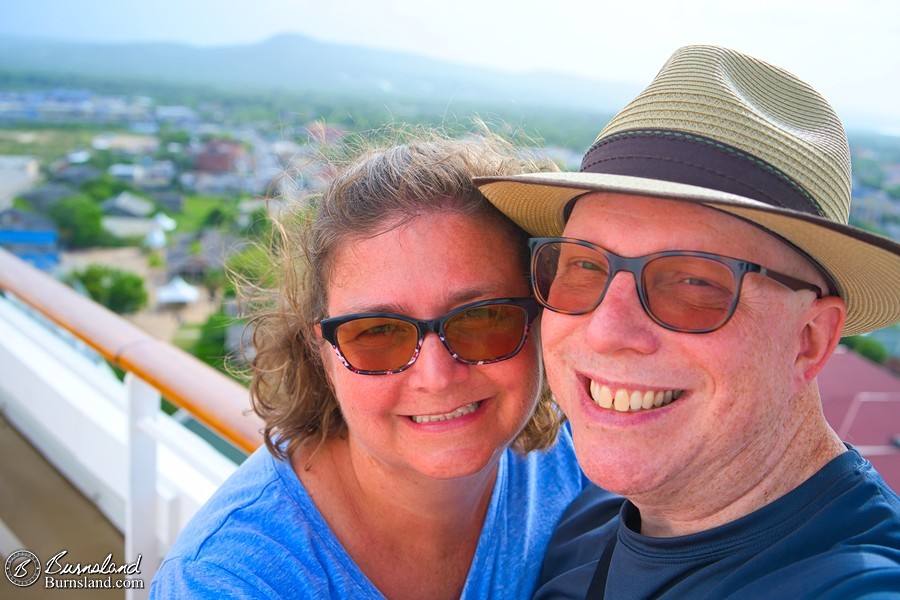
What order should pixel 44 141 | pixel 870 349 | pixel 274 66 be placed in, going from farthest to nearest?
pixel 274 66, pixel 44 141, pixel 870 349

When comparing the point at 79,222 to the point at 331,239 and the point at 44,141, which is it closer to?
the point at 44,141

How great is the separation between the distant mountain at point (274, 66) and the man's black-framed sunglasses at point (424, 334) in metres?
72.1

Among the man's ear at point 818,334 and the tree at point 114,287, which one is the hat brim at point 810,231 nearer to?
the man's ear at point 818,334

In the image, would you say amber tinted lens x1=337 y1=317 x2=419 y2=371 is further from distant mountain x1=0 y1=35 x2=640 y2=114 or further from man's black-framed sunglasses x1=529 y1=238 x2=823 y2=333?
distant mountain x1=0 y1=35 x2=640 y2=114

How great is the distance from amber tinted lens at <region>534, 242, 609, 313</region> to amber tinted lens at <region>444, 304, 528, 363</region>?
0.14m

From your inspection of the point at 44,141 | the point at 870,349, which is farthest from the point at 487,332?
the point at 44,141

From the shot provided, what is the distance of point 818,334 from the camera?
1147 millimetres

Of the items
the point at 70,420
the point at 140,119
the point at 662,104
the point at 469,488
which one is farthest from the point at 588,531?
the point at 140,119

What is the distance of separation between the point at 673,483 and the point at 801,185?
1.67ft

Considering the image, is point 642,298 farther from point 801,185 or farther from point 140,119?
point 140,119

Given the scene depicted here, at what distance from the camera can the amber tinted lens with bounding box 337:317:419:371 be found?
54.1 inches

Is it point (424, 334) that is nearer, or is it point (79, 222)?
point (424, 334)

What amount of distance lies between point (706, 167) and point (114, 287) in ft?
162

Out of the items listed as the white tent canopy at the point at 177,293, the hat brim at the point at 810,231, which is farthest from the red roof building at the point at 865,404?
the white tent canopy at the point at 177,293
